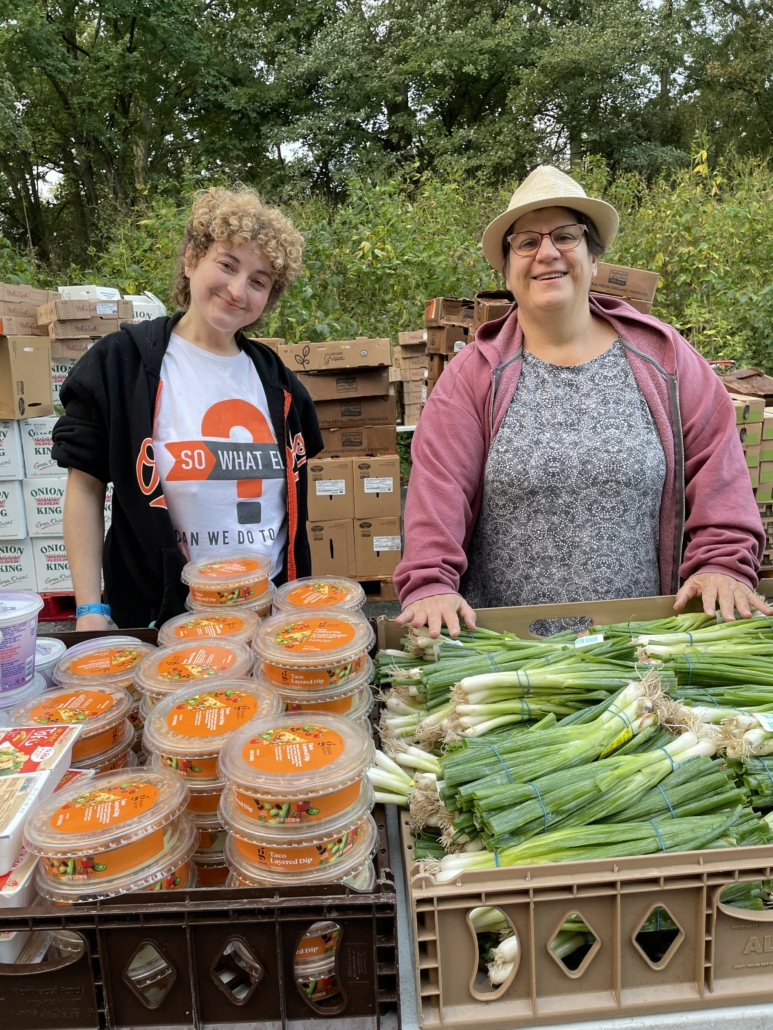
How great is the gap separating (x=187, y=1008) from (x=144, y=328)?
2.20 metres

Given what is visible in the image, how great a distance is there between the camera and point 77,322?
5.52 metres

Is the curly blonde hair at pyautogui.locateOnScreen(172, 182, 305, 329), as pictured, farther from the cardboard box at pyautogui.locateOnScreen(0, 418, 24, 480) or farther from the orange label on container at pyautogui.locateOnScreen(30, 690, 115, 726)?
the cardboard box at pyautogui.locateOnScreen(0, 418, 24, 480)

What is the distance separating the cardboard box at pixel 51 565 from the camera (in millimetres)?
5355

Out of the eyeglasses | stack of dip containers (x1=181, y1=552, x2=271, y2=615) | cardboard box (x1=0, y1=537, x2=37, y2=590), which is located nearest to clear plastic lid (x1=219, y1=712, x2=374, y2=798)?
stack of dip containers (x1=181, y1=552, x2=271, y2=615)

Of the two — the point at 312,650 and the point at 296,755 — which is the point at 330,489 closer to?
the point at 312,650

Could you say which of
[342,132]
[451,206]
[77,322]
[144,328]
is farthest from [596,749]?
[342,132]

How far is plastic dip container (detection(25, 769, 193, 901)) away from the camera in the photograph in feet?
3.82

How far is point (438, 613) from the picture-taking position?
2.08 metres

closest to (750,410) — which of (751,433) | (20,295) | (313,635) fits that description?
(751,433)

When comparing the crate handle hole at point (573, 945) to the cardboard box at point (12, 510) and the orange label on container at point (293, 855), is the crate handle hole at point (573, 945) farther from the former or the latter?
the cardboard box at point (12, 510)

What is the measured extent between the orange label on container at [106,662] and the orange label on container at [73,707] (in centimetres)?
12

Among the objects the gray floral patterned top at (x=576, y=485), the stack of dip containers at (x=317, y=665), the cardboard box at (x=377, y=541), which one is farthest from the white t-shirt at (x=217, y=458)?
the cardboard box at (x=377, y=541)

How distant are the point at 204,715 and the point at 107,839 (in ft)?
1.03

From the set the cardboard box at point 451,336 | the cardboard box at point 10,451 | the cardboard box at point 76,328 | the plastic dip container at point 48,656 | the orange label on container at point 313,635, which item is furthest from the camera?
the cardboard box at point 451,336
